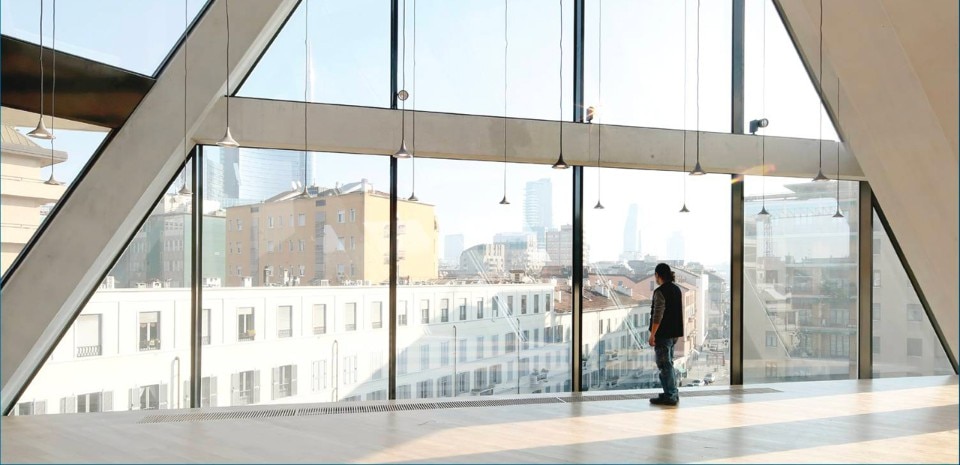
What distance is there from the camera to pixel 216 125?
689cm

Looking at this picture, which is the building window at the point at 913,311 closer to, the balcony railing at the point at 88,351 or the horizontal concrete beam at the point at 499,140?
the horizontal concrete beam at the point at 499,140

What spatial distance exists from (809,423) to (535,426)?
7.43 feet

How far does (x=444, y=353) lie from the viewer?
7.66m

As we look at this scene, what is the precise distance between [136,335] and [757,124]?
730 cm

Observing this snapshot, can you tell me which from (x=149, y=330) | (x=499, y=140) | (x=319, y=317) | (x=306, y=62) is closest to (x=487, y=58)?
(x=499, y=140)

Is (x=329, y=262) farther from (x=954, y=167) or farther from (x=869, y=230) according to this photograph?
(x=869, y=230)

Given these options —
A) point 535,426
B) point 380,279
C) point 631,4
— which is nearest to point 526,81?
point 631,4

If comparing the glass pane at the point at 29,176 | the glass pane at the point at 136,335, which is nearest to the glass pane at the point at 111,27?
the glass pane at the point at 29,176

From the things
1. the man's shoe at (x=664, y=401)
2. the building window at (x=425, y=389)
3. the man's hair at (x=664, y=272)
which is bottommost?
the building window at (x=425, y=389)

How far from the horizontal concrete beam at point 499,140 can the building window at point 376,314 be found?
1.60 metres

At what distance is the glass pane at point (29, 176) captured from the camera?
18.7 feet

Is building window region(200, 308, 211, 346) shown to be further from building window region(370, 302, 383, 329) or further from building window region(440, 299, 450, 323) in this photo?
building window region(440, 299, 450, 323)

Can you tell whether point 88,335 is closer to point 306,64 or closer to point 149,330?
point 149,330

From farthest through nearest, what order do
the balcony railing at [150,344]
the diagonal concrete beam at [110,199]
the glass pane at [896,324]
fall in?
the glass pane at [896,324] → the balcony railing at [150,344] → the diagonal concrete beam at [110,199]
